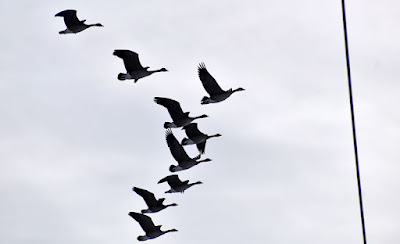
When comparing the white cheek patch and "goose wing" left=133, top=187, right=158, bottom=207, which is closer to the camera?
the white cheek patch

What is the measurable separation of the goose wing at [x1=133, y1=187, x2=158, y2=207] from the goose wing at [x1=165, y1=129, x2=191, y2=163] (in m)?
2.28

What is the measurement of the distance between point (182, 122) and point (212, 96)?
2117 millimetres

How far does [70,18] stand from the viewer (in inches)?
1622

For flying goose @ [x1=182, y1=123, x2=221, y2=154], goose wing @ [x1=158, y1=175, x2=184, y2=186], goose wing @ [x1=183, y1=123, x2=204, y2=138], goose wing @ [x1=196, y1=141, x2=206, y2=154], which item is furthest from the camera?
goose wing @ [x1=196, y1=141, x2=206, y2=154]

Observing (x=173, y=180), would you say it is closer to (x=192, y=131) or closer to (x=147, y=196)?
(x=147, y=196)

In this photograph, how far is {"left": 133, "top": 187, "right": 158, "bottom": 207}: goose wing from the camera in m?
46.6

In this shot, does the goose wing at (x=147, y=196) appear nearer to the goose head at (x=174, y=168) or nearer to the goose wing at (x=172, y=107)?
the goose head at (x=174, y=168)

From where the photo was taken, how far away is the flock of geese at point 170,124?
4119cm

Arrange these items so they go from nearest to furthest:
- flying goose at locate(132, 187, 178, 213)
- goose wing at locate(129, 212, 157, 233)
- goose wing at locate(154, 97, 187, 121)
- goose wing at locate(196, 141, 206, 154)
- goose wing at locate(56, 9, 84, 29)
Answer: goose wing at locate(56, 9, 84, 29) < goose wing at locate(154, 97, 187, 121) < flying goose at locate(132, 187, 178, 213) < goose wing at locate(129, 212, 157, 233) < goose wing at locate(196, 141, 206, 154)

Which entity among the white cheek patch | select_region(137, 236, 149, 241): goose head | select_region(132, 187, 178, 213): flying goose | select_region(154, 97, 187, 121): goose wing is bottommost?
select_region(137, 236, 149, 241): goose head

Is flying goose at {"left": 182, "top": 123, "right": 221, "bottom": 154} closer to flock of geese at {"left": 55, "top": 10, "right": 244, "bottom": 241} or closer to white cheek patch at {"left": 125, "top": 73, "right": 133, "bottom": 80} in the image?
flock of geese at {"left": 55, "top": 10, "right": 244, "bottom": 241}

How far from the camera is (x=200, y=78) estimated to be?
41188 mm

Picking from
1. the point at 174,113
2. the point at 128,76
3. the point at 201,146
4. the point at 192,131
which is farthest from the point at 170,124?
the point at 201,146

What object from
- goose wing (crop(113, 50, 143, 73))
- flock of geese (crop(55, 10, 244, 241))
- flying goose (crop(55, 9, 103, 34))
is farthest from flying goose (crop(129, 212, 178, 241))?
flying goose (crop(55, 9, 103, 34))
